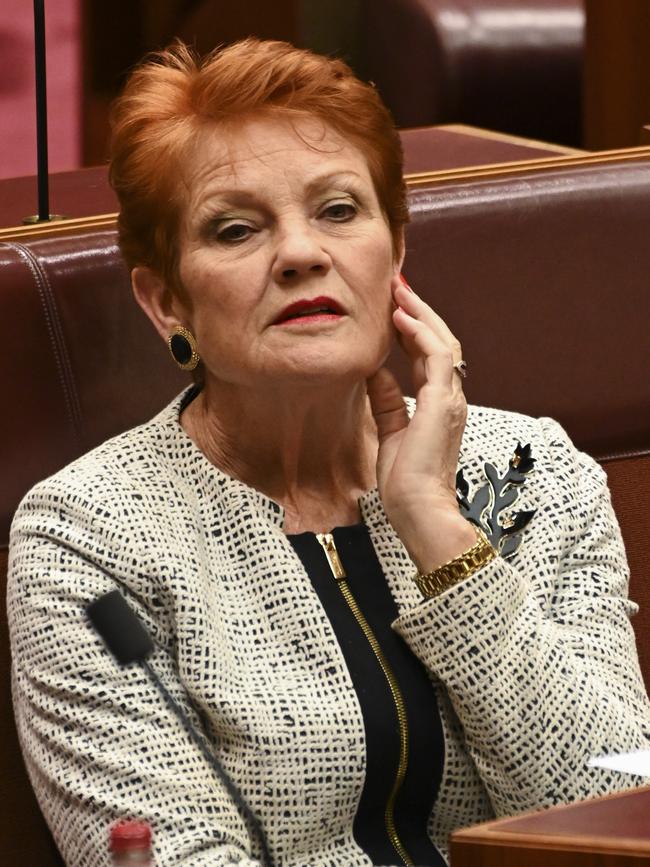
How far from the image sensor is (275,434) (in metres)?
1.82

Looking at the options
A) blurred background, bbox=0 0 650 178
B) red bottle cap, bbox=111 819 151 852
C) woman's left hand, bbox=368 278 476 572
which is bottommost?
blurred background, bbox=0 0 650 178

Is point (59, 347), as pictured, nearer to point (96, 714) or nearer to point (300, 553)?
point (300, 553)

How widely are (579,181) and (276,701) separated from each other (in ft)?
3.00

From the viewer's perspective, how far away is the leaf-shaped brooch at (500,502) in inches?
72.2

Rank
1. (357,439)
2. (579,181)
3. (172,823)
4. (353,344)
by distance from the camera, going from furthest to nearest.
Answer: (579,181) → (357,439) → (353,344) → (172,823)

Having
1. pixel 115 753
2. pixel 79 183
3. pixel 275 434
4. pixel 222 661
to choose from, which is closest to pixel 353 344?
pixel 275 434

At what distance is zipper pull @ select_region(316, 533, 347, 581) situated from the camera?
1.76m

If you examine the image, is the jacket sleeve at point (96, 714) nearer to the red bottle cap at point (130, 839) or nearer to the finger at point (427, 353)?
the finger at point (427, 353)

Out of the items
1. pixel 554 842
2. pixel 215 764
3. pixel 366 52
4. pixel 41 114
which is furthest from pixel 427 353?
pixel 366 52

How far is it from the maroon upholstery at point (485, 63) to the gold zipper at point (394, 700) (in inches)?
95.8

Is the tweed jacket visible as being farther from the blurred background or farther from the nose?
the blurred background

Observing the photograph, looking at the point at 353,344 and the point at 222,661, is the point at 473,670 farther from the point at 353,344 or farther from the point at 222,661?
the point at 353,344

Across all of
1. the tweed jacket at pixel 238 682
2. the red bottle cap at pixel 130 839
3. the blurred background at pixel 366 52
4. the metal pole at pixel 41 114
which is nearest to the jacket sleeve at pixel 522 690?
the tweed jacket at pixel 238 682

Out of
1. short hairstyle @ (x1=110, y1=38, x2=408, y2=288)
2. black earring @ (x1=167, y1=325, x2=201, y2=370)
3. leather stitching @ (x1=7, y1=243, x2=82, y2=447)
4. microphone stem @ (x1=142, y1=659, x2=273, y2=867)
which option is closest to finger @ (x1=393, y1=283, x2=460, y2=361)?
short hairstyle @ (x1=110, y1=38, x2=408, y2=288)
